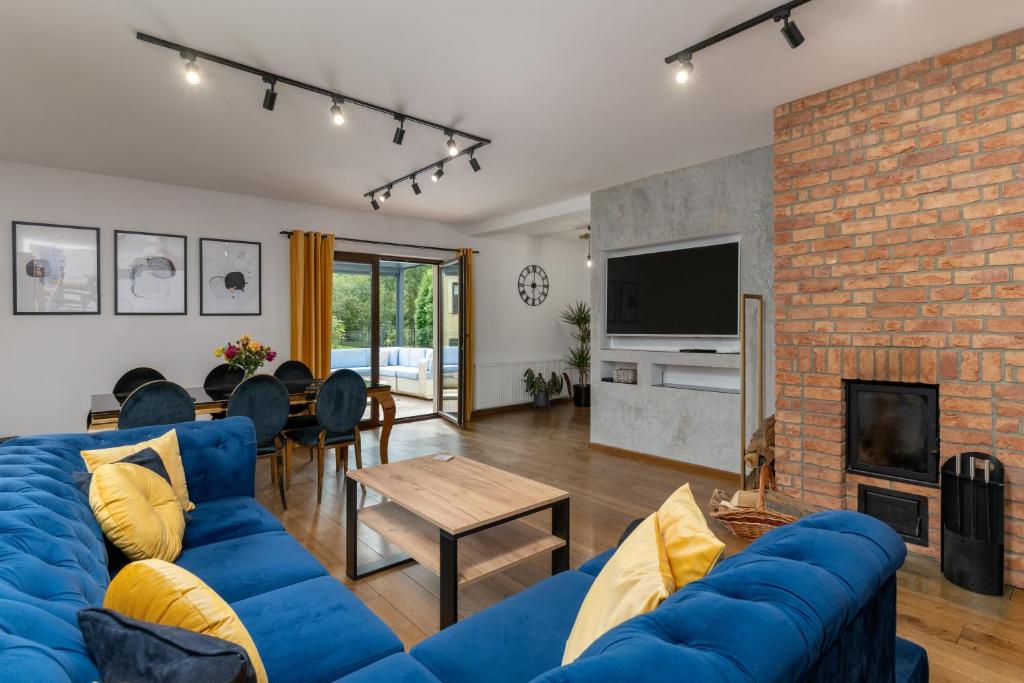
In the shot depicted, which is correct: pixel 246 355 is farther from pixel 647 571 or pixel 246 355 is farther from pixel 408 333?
pixel 647 571

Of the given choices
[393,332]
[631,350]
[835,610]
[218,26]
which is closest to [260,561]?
[835,610]

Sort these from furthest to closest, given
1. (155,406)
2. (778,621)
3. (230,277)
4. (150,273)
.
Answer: (230,277), (150,273), (155,406), (778,621)

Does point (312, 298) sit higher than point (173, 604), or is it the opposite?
point (312, 298)

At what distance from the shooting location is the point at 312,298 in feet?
18.5

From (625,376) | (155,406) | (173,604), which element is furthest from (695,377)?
(173,604)

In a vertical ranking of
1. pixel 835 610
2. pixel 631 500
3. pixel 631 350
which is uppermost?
pixel 631 350

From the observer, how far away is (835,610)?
32.2 inches

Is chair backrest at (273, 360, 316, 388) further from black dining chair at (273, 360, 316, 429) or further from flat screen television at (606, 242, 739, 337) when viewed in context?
flat screen television at (606, 242, 739, 337)

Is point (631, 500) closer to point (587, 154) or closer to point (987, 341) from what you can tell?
point (987, 341)

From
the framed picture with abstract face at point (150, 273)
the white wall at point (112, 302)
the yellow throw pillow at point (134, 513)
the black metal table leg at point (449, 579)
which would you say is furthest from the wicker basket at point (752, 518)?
the framed picture with abstract face at point (150, 273)

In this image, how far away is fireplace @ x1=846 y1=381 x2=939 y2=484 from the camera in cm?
273

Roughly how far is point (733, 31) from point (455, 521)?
247cm

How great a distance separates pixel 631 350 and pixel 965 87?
2922 mm

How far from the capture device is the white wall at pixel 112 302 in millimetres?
4277
